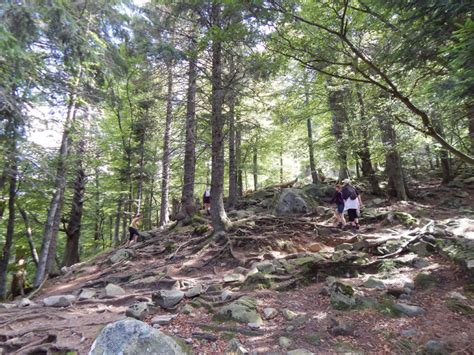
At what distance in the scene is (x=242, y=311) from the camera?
4.70 metres

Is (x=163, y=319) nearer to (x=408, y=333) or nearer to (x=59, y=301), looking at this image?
(x=59, y=301)

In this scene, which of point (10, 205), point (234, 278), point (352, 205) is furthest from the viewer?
point (10, 205)

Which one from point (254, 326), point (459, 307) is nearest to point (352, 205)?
point (459, 307)

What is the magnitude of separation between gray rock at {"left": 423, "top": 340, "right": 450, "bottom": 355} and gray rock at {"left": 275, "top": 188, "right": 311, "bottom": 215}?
7917 millimetres

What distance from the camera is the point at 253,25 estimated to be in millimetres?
5598

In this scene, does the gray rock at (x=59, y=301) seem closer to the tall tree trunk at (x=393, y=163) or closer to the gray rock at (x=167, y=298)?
the gray rock at (x=167, y=298)

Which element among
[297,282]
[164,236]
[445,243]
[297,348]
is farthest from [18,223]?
[445,243]

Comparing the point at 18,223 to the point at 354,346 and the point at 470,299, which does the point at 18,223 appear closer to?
the point at 354,346

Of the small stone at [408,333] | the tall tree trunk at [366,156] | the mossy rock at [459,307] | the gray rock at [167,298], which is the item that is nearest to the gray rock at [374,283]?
the mossy rock at [459,307]

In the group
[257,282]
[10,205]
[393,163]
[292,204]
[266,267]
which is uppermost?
[393,163]

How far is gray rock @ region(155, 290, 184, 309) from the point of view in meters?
5.21

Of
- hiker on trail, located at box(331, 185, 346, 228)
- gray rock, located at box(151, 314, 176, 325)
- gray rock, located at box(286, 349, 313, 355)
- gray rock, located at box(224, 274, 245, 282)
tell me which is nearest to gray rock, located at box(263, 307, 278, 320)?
gray rock, located at box(286, 349, 313, 355)

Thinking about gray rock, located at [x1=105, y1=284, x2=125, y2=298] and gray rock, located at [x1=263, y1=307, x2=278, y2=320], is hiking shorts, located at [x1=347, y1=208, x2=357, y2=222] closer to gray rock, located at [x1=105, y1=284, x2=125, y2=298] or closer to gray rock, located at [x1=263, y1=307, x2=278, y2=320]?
gray rock, located at [x1=263, y1=307, x2=278, y2=320]

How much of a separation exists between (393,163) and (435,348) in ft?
31.8
